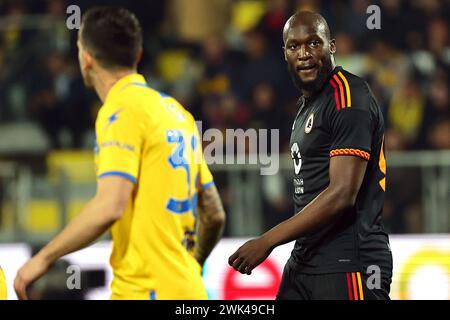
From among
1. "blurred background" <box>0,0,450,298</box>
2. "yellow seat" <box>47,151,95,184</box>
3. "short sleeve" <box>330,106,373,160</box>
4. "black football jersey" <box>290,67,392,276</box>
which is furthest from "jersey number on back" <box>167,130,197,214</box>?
"yellow seat" <box>47,151,95,184</box>

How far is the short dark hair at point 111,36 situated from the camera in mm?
3828

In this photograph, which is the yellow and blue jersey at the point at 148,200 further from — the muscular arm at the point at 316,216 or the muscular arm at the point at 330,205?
the muscular arm at the point at 330,205

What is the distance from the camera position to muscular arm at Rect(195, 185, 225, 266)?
4.14m

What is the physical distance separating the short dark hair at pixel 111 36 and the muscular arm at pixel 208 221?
0.70m

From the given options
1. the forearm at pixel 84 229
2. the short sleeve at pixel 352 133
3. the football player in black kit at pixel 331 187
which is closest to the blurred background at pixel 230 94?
the football player in black kit at pixel 331 187

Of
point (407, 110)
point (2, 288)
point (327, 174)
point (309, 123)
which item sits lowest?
point (2, 288)

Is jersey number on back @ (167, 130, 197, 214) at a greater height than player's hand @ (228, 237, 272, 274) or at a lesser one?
greater

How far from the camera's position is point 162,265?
3730mm

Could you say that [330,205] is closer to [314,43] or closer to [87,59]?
[314,43]

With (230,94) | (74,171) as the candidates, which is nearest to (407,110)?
(230,94)

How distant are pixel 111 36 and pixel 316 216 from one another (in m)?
1.11

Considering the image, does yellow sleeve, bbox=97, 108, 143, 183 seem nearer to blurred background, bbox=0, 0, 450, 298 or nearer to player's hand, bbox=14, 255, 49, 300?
player's hand, bbox=14, 255, 49, 300

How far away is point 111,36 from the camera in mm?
3832

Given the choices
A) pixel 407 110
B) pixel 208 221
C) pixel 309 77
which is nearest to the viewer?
pixel 309 77
